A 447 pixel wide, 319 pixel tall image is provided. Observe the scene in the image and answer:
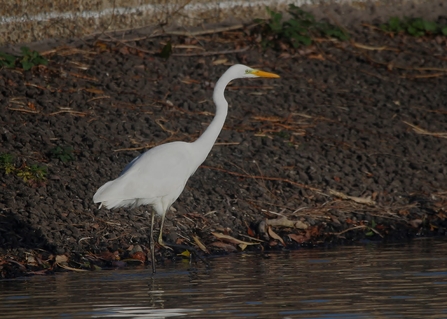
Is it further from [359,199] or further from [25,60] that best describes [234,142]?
[25,60]

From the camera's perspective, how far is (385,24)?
17.4 meters

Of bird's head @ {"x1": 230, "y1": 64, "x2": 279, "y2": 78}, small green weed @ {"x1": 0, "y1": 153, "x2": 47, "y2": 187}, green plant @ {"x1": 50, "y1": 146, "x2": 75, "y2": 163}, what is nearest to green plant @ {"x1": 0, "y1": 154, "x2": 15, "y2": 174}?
small green weed @ {"x1": 0, "y1": 153, "x2": 47, "y2": 187}

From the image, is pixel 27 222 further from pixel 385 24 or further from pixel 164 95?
pixel 385 24

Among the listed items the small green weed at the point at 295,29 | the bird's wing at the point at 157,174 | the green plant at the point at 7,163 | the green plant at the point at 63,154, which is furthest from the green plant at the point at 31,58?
the bird's wing at the point at 157,174

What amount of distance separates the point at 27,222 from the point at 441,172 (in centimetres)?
575

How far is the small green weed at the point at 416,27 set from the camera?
17125 millimetres

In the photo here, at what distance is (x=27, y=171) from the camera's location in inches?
449

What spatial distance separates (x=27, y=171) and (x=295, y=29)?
20.7 feet

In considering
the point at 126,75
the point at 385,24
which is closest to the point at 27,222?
the point at 126,75

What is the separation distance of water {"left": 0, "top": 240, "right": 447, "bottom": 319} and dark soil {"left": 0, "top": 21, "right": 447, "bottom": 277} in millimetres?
924

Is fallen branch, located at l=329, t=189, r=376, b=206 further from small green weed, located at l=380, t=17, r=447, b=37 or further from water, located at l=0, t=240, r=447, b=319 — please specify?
small green weed, located at l=380, t=17, r=447, b=37

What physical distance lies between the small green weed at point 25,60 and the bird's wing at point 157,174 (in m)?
4.13

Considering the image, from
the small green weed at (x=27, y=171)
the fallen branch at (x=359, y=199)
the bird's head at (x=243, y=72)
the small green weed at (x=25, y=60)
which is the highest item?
the small green weed at (x=25, y=60)

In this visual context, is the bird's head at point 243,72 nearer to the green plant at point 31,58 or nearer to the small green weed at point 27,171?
the small green weed at point 27,171
